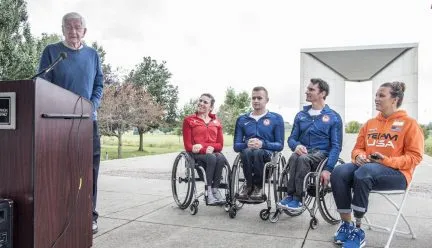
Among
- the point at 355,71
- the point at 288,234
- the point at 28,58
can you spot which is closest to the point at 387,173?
the point at 288,234

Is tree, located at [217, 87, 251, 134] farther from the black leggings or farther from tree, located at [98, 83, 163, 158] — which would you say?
the black leggings

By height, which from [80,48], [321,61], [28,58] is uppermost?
[28,58]

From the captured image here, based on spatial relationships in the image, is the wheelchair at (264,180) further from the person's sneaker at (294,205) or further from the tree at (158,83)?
the tree at (158,83)

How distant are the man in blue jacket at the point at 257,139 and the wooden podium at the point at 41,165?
2065 millimetres

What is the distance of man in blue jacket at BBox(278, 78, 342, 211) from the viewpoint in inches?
136

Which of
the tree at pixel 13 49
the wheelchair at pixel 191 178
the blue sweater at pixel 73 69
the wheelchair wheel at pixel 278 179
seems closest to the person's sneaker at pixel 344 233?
the wheelchair wheel at pixel 278 179

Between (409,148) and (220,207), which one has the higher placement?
(409,148)

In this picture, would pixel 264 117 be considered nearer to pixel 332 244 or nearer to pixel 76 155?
pixel 332 244

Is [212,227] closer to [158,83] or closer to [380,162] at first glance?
[380,162]

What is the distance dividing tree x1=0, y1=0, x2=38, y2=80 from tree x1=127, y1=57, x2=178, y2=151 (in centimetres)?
1282

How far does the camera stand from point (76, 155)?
6.70 feet

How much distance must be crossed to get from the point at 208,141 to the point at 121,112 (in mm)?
17844

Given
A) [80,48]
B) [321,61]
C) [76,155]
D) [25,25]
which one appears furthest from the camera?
[25,25]

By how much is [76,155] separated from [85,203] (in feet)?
1.04
